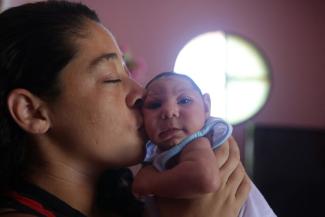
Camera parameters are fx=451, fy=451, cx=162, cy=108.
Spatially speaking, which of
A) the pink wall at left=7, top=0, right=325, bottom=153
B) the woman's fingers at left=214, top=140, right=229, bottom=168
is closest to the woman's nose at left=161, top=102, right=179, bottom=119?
the woman's fingers at left=214, top=140, right=229, bottom=168

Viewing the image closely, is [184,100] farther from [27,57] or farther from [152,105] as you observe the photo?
[27,57]

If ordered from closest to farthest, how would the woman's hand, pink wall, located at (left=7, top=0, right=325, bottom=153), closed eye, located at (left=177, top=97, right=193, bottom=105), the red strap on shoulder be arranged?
the red strap on shoulder, the woman's hand, closed eye, located at (left=177, top=97, right=193, bottom=105), pink wall, located at (left=7, top=0, right=325, bottom=153)

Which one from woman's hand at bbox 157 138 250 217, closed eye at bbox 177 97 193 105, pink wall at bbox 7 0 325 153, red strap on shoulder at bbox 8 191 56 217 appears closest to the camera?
red strap on shoulder at bbox 8 191 56 217

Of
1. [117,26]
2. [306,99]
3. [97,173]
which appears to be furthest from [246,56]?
[97,173]

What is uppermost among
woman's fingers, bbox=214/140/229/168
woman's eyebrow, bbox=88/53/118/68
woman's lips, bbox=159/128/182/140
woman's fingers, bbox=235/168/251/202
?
woman's eyebrow, bbox=88/53/118/68

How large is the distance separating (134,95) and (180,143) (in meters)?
0.15

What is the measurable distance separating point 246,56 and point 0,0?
5.74 feet

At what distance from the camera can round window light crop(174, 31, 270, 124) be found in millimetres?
3023

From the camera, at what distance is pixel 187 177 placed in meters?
0.87

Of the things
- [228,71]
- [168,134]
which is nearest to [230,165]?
[168,134]

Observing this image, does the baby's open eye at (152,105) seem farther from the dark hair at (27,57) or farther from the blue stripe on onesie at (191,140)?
the dark hair at (27,57)

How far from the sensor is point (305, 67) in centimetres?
312

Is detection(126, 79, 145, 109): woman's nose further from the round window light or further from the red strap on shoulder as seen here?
the round window light

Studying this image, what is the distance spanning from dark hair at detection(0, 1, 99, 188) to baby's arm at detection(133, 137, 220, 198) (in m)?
0.26
